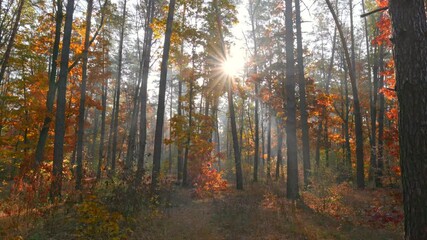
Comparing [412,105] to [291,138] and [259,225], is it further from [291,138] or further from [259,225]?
[291,138]

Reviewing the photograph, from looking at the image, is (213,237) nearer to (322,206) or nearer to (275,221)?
(275,221)

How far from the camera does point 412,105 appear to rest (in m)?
3.33

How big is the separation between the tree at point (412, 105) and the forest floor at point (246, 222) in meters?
3.65

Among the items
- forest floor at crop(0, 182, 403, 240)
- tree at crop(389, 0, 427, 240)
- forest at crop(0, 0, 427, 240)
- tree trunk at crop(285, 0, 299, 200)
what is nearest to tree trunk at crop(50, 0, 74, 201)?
forest at crop(0, 0, 427, 240)

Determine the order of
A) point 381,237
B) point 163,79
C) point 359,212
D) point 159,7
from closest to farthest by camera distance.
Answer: point 381,237
point 359,212
point 163,79
point 159,7

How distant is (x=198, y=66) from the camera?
17.3 m

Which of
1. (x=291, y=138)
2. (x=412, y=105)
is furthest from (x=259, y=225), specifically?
(x=412, y=105)

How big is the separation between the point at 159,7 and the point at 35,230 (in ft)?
52.2

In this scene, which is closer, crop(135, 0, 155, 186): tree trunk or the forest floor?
the forest floor

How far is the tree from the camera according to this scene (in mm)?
3205

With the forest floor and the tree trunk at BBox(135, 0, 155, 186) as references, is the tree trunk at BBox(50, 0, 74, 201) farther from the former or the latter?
the tree trunk at BBox(135, 0, 155, 186)

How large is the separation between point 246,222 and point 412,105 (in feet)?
18.7

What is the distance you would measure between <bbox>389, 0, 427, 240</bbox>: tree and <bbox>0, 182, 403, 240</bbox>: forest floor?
365 centimetres

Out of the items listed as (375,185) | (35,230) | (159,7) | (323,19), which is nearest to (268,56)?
(323,19)
